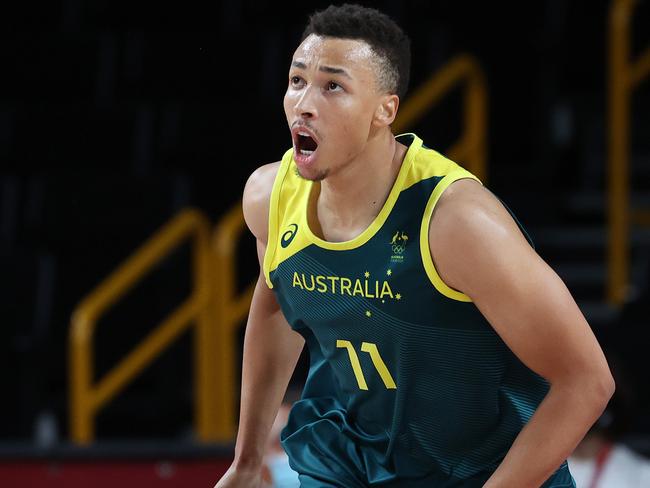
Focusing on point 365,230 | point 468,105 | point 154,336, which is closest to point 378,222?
point 365,230

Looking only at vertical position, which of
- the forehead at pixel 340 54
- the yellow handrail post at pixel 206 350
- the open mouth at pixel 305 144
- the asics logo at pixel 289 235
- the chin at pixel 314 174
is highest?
the forehead at pixel 340 54

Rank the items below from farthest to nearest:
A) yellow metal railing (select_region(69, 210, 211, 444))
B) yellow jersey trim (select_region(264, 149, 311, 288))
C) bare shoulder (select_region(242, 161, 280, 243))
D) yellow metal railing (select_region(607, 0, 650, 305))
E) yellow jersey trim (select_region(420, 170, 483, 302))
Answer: yellow metal railing (select_region(607, 0, 650, 305)) < yellow metal railing (select_region(69, 210, 211, 444)) < bare shoulder (select_region(242, 161, 280, 243)) < yellow jersey trim (select_region(264, 149, 311, 288)) < yellow jersey trim (select_region(420, 170, 483, 302))

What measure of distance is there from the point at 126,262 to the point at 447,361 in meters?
4.25

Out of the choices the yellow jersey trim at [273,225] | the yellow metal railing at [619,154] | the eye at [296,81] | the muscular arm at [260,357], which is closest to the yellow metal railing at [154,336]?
the yellow metal railing at [619,154]

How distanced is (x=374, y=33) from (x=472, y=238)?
484 millimetres

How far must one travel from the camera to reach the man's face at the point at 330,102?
2471mm

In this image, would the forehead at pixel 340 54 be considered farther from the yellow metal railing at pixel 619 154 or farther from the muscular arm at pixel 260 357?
the yellow metal railing at pixel 619 154

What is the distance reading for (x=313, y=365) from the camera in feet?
9.49

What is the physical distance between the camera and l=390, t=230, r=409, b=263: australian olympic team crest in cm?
248

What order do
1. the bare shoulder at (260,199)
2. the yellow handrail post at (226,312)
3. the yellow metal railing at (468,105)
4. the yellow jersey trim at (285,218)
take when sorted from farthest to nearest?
the yellow metal railing at (468,105) < the yellow handrail post at (226,312) < the bare shoulder at (260,199) < the yellow jersey trim at (285,218)

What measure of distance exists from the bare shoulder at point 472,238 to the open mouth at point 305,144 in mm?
273

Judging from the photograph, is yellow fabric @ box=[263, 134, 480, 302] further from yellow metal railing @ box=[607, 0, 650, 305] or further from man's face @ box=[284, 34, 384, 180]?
yellow metal railing @ box=[607, 0, 650, 305]

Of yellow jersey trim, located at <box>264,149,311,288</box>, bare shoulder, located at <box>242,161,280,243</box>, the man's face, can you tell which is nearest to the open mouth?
the man's face

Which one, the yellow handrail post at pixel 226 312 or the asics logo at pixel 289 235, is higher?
the asics logo at pixel 289 235
